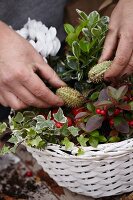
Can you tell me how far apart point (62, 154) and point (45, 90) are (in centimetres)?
15

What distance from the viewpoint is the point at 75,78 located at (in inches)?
46.7

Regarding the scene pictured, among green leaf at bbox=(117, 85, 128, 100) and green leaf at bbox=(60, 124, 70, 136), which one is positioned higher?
green leaf at bbox=(117, 85, 128, 100)

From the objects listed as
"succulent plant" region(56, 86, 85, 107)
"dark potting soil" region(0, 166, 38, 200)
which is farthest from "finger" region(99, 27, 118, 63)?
"dark potting soil" region(0, 166, 38, 200)

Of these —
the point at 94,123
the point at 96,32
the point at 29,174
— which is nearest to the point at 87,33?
the point at 96,32

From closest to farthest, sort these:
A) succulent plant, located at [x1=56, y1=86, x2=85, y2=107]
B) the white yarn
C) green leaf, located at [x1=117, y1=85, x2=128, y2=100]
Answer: green leaf, located at [x1=117, y1=85, x2=128, y2=100]
succulent plant, located at [x1=56, y1=86, x2=85, y2=107]
the white yarn

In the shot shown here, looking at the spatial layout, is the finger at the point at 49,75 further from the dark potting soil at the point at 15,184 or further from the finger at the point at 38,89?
the dark potting soil at the point at 15,184

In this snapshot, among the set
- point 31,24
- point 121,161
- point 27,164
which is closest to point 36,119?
point 121,161

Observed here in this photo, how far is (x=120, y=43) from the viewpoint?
1103 mm

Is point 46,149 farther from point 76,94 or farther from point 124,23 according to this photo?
point 124,23

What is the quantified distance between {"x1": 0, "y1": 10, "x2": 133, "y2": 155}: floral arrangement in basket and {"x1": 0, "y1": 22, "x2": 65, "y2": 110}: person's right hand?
0.03 meters

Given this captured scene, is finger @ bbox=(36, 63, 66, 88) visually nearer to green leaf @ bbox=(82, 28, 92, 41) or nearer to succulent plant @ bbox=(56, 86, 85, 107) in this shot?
succulent plant @ bbox=(56, 86, 85, 107)

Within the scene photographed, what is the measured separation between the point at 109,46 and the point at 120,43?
0.04 m

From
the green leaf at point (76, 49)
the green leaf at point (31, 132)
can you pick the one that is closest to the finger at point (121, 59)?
the green leaf at point (76, 49)

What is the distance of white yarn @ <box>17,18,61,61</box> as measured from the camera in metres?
1.24
